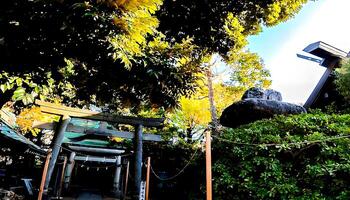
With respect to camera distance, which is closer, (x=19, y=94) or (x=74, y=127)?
(x=19, y=94)

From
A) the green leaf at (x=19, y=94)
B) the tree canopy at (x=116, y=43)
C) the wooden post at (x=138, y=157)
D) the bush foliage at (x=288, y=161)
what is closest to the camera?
the tree canopy at (x=116, y=43)

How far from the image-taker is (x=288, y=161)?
230 inches

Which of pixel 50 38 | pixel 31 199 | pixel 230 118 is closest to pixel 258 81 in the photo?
pixel 230 118

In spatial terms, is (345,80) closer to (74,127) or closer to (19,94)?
(74,127)

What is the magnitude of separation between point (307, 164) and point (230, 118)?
205 inches

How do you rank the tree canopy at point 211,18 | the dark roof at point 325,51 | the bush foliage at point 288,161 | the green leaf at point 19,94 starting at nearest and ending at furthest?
the green leaf at point 19,94, the bush foliage at point 288,161, the tree canopy at point 211,18, the dark roof at point 325,51

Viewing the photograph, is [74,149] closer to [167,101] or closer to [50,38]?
[167,101]

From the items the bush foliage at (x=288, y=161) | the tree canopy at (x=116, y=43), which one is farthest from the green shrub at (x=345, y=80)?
the bush foliage at (x=288, y=161)

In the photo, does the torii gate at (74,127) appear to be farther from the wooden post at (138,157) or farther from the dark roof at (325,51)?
the dark roof at (325,51)

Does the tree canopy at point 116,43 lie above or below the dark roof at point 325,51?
below

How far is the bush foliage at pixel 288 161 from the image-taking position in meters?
5.01

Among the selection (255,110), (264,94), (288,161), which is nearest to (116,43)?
(288,161)

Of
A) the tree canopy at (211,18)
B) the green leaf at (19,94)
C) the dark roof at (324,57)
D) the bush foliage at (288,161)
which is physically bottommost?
the bush foliage at (288,161)

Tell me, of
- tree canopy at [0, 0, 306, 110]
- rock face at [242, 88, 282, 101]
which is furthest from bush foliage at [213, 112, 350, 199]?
rock face at [242, 88, 282, 101]
